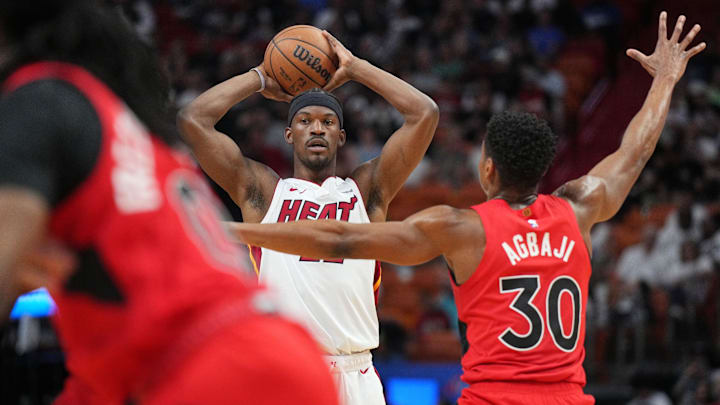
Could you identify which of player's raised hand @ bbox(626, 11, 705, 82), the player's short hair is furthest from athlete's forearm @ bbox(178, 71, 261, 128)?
player's raised hand @ bbox(626, 11, 705, 82)

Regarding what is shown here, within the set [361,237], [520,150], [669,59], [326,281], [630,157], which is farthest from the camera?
[326,281]

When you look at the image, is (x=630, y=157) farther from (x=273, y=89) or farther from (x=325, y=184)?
(x=273, y=89)

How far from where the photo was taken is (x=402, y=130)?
17.8 ft

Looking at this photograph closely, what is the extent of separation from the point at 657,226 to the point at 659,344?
6.86 ft

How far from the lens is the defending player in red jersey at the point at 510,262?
3771 mm

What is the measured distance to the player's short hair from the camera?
4.11 meters

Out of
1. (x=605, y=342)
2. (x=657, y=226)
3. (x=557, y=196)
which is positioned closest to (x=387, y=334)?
(x=605, y=342)

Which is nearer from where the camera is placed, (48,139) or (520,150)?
(48,139)

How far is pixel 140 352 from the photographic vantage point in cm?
177

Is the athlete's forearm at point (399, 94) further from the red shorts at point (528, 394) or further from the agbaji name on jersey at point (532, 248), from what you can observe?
the red shorts at point (528, 394)

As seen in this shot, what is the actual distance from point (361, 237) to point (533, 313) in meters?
0.85

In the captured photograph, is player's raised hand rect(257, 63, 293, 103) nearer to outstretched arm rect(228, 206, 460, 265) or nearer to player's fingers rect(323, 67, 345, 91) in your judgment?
player's fingers rect(323, 67, 345, 91)

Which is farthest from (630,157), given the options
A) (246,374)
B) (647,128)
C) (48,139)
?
(48,139)

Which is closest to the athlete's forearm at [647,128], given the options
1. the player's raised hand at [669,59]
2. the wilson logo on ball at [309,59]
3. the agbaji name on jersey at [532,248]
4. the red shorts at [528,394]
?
the player's raised hand at [669,59]
